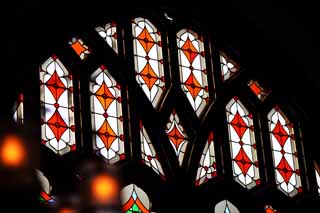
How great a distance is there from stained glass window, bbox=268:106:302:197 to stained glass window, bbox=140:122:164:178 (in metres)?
1.27

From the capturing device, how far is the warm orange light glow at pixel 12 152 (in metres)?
4.29

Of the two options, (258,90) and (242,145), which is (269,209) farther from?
(258,90)

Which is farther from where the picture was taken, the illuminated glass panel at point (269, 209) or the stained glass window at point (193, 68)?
the stained glass window at point (193, 68)

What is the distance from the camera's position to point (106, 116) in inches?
324

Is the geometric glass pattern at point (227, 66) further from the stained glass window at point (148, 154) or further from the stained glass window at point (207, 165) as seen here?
the stained glass window at point (148, 154)

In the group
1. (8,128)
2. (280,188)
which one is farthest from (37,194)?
(280,188)

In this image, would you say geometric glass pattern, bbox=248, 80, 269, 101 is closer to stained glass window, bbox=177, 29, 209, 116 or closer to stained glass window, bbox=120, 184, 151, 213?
stained glass window, bbox=177, 29, 209, 116

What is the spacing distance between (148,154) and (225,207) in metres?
0.84

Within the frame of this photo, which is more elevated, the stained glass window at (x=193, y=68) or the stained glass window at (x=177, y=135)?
the stained glass window at (x=193, y=68)

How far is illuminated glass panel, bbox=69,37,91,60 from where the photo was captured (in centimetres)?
848

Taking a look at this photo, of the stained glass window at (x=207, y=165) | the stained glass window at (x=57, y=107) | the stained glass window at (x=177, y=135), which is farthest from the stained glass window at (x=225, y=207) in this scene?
the stained glass window at (x=57, y=107)

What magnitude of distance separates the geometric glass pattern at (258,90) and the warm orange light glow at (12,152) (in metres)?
5.25

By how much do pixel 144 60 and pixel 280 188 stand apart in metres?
1.73

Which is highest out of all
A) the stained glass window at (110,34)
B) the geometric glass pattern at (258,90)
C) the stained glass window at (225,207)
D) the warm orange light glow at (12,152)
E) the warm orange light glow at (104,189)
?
the stained glass window at (110,34)
